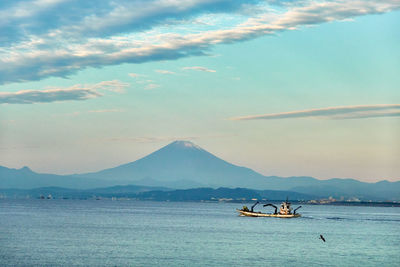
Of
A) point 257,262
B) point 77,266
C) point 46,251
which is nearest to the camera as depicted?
point 77,266

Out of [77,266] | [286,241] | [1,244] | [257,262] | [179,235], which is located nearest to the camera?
[77,266]

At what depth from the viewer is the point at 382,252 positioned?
3479 inches

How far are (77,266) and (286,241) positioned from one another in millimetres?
A: 45252

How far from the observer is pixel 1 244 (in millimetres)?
88125

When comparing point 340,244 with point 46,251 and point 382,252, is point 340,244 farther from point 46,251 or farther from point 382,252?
point 46,251

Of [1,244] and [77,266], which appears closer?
[77,266]

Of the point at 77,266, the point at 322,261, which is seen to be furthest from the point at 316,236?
the point at 77,266

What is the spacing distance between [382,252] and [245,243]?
2049 centimetres

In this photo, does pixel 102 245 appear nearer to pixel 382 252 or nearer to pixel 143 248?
pixel 143 248

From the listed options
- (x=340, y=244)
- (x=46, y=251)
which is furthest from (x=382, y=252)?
(x=46, y=251)

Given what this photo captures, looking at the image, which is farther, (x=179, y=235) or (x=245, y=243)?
(x=179, y=235)

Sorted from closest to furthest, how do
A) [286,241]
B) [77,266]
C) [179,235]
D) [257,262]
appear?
1. [77,266]
2. [257,262]
3. [286,241]
4. [179,235]

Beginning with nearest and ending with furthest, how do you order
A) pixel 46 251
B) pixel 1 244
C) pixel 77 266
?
pixel 77 266
pixel 46 251
pixel 1 244

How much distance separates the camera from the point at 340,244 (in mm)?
99750
